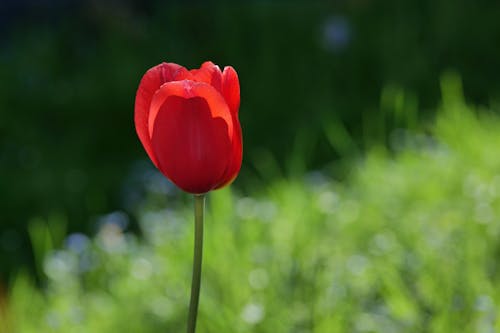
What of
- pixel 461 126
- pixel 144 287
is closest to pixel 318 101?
pixel 461 126

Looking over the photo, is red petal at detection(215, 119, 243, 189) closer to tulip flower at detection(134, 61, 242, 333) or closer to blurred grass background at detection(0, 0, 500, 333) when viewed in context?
tulip flower at detection(134, 61, 242, 333)

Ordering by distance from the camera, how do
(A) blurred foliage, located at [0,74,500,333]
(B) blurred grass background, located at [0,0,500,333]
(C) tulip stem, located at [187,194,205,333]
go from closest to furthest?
(C) tulip stem, located at [187,194,205,333], (A) blurred foliage, located at [0,74,500,333], (B) blurred grass background, located at [0,0,500,333]

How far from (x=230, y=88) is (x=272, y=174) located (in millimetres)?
2632

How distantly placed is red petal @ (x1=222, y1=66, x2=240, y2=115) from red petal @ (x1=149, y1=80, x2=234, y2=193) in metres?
0.05

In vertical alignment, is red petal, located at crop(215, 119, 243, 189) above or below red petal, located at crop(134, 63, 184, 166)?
below

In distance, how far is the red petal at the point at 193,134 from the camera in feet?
3.78

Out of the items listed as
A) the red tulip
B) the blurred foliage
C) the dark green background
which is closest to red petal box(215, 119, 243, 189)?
the red tulip

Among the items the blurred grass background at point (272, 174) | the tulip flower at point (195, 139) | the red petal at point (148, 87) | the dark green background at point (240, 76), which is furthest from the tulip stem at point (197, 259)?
the dark green background at point (240, 76)

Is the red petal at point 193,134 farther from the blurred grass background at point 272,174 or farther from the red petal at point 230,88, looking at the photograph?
the blurred grass background at point 272,174

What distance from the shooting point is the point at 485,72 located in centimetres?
484

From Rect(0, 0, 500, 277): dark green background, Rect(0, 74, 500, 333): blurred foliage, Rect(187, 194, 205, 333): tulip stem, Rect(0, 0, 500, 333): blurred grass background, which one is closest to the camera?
Rect(187, 194, 205, 333): tulip stem

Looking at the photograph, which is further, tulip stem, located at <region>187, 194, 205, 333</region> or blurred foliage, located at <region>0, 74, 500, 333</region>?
blurred foliage, located at <region>0, 74, 500, 333</region>

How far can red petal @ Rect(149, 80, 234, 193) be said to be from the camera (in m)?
1.15

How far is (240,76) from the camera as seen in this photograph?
530cm
